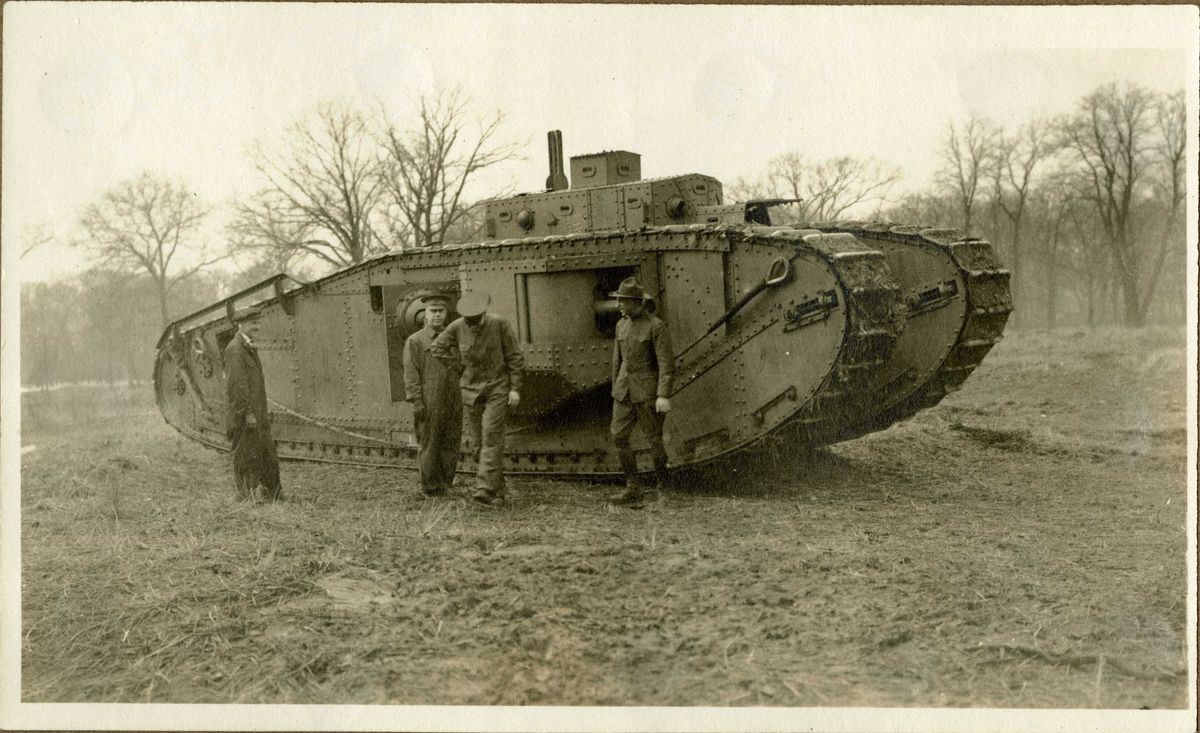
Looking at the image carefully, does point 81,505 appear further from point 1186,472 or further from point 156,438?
point 1186,472

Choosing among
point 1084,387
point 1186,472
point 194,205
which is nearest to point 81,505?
point 194,205

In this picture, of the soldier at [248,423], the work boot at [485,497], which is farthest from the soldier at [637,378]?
the soldier at [248,423]

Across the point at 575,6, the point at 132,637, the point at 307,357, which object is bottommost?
the point at 132,637

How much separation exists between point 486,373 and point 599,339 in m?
1.20

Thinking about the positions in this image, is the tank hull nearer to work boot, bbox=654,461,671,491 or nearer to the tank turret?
work boot, bbox=654,461,671,491

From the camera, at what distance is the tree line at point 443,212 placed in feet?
26.2

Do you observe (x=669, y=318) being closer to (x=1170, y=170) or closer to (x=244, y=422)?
(x=244, y=422)

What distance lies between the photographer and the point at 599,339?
917cm

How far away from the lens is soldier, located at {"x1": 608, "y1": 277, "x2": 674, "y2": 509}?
8.28 meters

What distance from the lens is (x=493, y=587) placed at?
6281 millimetres

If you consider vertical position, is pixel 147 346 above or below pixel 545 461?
above

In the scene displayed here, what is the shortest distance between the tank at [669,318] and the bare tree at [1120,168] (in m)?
1.18

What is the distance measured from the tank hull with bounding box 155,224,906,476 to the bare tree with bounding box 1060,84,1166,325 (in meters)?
1.96

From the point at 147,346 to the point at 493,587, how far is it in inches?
337
